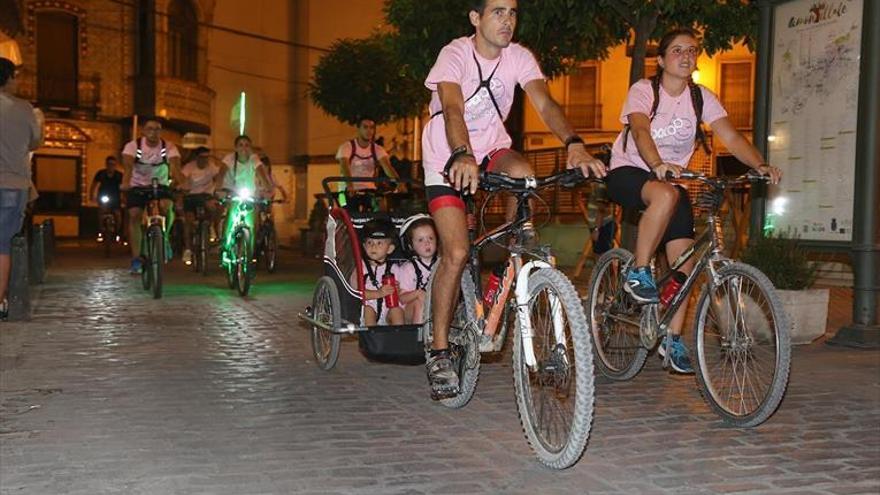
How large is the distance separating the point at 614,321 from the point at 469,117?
5.83 ft

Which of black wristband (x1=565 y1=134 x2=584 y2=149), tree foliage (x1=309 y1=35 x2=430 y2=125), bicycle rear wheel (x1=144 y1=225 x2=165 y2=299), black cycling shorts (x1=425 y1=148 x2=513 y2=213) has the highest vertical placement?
tree foliage (x1=309 y1=35 x2=430 y2=125)

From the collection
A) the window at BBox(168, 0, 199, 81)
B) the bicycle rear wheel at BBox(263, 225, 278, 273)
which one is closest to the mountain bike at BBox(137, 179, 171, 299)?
the bicycle rear wheel at BBox(263, 225, 278, 273)

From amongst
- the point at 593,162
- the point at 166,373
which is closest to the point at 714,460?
the point at 593,162

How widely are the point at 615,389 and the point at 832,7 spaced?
3929mm

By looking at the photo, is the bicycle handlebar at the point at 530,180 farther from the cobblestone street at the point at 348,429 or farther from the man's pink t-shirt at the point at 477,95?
the cobblestone street at the point at 348,429

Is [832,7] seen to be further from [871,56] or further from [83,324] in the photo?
[83,324]

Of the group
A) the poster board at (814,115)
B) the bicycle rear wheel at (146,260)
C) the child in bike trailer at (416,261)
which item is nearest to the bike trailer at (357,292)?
the child in bike trailer at (416,261)

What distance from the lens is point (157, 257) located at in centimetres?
1066

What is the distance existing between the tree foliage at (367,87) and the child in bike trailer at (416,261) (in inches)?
689

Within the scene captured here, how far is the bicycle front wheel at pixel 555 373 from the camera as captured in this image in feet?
13.4

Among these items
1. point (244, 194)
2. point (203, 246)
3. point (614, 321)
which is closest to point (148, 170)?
point (244, 194)

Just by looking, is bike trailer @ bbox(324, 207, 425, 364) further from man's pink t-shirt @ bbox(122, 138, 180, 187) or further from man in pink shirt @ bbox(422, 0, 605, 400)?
man's pink t-shirt @ bbox(122, 138, 180, 187)

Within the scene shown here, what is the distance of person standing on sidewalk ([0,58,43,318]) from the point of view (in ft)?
25.7

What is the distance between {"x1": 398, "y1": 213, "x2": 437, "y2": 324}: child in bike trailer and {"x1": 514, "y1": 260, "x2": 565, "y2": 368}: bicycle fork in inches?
70.0
